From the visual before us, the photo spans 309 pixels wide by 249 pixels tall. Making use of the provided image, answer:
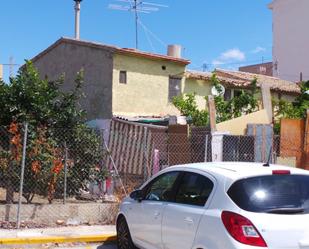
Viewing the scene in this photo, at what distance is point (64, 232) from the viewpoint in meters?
9.93

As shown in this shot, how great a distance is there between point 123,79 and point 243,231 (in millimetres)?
17865

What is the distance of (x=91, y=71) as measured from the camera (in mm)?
23594

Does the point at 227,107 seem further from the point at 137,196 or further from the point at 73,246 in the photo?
the point at 137,196

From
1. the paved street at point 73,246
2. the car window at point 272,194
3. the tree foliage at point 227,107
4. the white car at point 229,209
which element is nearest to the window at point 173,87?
the tree foliage at point 227,107

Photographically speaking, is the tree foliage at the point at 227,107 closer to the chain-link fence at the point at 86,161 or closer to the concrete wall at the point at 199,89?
the concrete wall at the point at 199,89

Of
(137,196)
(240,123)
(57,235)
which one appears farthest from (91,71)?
(137,196)

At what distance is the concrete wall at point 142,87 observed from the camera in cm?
2276

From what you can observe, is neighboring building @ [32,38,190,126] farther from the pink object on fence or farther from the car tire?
the car tire

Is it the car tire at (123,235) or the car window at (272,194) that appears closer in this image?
the car window at (272,194)

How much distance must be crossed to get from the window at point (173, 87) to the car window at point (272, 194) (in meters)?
18.3

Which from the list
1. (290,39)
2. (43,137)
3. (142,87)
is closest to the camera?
(43,137)

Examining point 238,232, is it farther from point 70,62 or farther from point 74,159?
point 70,62

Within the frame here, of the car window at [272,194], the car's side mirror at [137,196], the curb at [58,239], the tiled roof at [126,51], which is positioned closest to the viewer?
the car window at [272,194]

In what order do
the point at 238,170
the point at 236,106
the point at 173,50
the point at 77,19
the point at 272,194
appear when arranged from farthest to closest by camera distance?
the point at 77,19 → the point at 173,50 → the point at 236,106 → the point at 238,170 → the point at 272,194
